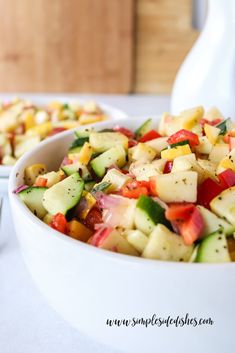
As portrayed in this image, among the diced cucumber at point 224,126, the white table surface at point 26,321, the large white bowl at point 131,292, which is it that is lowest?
the white table surface at point 26,321

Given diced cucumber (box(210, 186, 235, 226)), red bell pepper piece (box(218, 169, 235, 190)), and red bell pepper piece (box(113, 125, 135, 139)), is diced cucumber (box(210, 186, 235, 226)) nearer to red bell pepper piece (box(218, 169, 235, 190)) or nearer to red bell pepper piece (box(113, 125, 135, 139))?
red bell pepper piece (box(218, 169, 235, 190))

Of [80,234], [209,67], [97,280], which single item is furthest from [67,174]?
[209,67]

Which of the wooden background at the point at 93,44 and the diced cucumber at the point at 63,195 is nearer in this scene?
the diced cucumber at the point at 63,195

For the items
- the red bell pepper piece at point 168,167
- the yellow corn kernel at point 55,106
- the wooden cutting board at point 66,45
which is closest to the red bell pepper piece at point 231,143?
the red bell pepper piece at point 168,167

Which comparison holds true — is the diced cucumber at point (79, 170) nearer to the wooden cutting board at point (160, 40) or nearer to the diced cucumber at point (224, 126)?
the diced cucumber at point (224, 126)

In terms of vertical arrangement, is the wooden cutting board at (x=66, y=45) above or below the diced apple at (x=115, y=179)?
below

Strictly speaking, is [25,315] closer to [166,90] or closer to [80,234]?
[80,234]

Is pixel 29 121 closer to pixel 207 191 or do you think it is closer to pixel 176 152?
pixel 176 152
